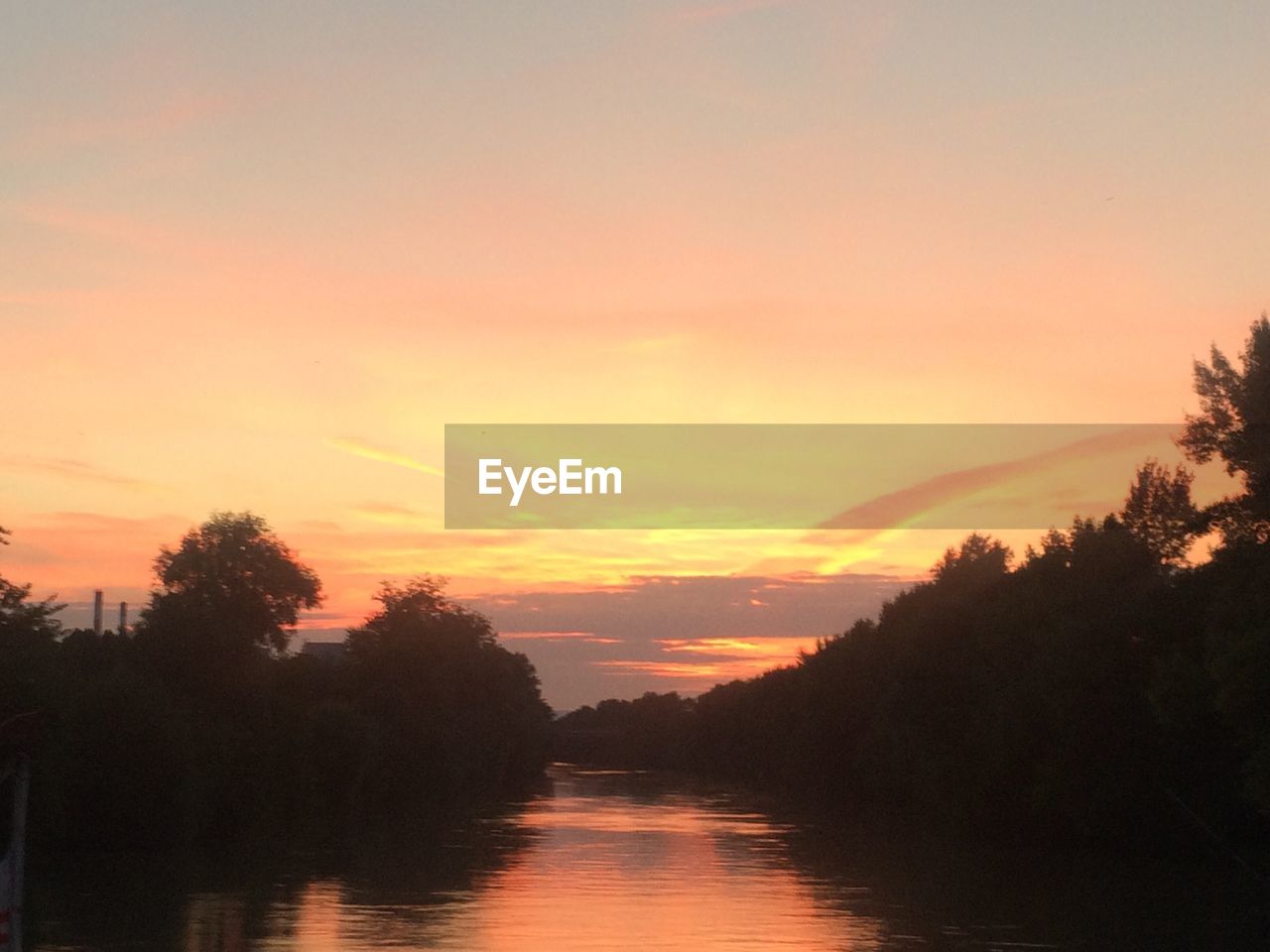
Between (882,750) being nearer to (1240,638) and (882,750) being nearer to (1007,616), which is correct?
(1007,616)

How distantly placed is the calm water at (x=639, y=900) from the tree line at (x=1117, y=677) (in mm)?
4203

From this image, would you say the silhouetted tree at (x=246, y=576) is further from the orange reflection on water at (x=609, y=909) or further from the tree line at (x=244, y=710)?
the orange reflection on water at (x=609, y=909)

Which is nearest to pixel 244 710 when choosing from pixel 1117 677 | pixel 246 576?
pixel 246 576

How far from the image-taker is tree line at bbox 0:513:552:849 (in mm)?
52344

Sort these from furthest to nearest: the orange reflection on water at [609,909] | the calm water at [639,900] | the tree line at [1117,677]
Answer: the tree line at [1117,677] → the calm water at [639,900] → the orange reflection on water at [609,909]

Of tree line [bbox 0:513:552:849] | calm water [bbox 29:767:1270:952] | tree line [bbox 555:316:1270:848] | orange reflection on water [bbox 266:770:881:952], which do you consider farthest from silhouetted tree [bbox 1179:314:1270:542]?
tree line [bbox 0:513:552:849]

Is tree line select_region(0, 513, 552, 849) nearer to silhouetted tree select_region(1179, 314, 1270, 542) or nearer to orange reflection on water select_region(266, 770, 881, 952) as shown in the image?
orange reflection on water select_region(266, 770, 881, 952)

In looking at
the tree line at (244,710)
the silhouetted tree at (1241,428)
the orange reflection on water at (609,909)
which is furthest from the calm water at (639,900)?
the silhouetted tree at (1241,428)

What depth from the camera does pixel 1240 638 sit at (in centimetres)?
4350

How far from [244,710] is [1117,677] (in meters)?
38.6

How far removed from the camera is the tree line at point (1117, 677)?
1918 inches

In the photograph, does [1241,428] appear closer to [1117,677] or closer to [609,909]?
[1117,677]

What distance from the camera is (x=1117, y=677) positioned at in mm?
59344

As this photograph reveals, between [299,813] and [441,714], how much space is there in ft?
133
